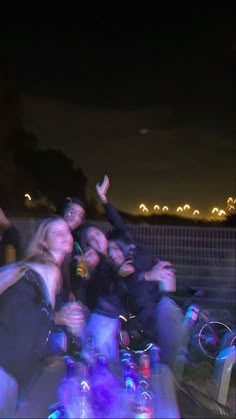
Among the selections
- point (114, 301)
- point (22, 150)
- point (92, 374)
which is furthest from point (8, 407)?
point (22, 150)

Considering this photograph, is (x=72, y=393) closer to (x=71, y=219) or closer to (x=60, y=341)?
(x=60, y=341)

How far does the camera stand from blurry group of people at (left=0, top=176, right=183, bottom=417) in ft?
8.35

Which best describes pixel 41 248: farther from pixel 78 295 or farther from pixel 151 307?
pixel 151 307

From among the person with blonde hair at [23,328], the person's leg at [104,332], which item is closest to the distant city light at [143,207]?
the person's leg at [104,332]

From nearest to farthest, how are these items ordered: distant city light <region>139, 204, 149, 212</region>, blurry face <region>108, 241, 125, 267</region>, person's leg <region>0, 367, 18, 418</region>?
person's leg <region>0, 367, 18, 418</region> → blurry face <region>108, 241, 125, 267</region> → distant city light <region>139, 204, 149, 212</region>

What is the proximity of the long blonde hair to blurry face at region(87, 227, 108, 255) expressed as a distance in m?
0.77

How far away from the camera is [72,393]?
2.31 meters

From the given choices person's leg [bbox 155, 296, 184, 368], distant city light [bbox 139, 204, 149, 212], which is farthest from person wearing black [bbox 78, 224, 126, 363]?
distant city light [bbox 139, 204, 149, 212]

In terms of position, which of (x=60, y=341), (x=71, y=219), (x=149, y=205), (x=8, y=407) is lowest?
(x=8, y=407)

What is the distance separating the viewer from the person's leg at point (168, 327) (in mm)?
3918

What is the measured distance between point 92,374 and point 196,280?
5.00 meters

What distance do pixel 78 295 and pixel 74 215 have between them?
0.53m

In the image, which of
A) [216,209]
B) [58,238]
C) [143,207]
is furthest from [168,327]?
[216,209]

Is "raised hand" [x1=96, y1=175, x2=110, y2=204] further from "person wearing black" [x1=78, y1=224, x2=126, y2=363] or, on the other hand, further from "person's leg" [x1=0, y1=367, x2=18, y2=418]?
"person's leg" [x1=0, y1=367, x2=18, y2=418]
